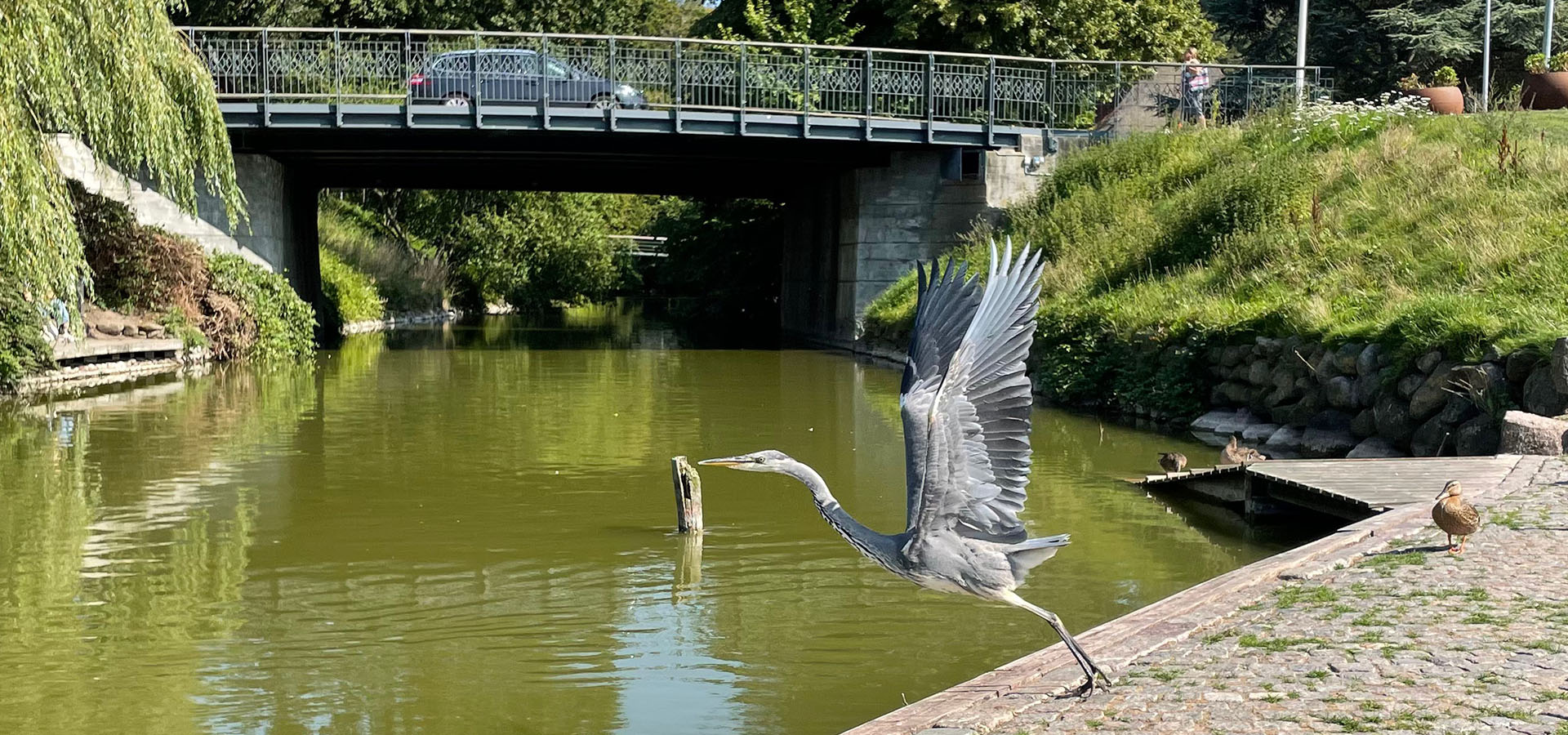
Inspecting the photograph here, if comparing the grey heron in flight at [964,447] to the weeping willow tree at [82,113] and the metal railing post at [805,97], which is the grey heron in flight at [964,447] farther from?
the metal railing post at [805,97]

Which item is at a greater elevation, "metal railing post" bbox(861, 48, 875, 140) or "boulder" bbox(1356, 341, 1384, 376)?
"metal railing post" bbox(861, 48, 875, 140)

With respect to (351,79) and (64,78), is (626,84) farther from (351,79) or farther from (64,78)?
(64,78)

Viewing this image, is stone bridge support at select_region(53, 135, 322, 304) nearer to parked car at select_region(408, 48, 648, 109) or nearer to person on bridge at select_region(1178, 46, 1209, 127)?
parked car at select_region(408, 48, 648, 109)

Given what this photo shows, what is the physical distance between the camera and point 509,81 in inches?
1061

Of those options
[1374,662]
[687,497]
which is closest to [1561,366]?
[687,497]

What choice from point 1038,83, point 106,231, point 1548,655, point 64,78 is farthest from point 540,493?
point 1038,83

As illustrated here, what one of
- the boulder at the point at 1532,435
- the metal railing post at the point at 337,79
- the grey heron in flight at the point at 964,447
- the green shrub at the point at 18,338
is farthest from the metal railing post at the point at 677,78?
the grey heron in flight at the point at 964,447

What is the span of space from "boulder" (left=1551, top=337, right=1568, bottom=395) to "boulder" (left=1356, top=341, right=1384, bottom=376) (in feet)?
8.31

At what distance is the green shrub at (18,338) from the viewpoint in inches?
786

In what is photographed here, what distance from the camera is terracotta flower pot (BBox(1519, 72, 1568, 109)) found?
24562 mm

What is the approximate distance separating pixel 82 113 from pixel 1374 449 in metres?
13.5

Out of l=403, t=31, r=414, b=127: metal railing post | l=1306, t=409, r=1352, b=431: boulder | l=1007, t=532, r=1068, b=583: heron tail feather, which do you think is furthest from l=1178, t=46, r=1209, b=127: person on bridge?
l=1007, t=532, r=1068, b=583: heron tail feather

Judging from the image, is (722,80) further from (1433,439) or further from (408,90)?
(1433,439)

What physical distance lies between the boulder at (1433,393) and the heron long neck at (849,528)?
981 centimetres
